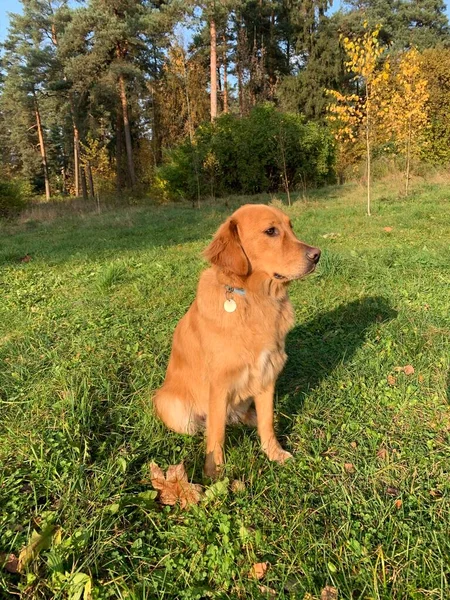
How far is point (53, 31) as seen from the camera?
2622 cm

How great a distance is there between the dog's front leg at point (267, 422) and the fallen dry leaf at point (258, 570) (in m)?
0.79

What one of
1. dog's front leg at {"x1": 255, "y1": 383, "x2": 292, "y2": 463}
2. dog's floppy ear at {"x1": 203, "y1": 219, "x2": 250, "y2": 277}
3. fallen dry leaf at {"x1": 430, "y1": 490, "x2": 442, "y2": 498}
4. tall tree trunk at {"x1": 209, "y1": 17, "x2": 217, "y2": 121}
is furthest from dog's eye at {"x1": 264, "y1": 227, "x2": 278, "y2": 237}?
tall tree trunk at {"x1": 209, "y1": 17, "x2": 217, "y2": 121}

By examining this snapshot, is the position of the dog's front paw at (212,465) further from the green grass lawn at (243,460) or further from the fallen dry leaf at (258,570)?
the fallen dry leaf at (258,570)

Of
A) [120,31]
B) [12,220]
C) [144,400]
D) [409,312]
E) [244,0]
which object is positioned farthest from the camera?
[244,0]

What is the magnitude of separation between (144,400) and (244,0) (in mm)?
27235

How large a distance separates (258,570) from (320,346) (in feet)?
7.47

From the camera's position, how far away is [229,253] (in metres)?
2.29

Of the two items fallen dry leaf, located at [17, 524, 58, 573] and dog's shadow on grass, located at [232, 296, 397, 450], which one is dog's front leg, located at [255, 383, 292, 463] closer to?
dog's shadow on grass, located at [232, 296, 397, 450]

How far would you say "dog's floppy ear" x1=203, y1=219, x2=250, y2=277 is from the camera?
7.47 feet

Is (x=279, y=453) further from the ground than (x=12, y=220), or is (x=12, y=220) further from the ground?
(x=12, y=220)

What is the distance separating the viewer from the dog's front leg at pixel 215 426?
222 cm

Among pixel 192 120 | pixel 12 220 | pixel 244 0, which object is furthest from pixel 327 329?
pixel 244 0

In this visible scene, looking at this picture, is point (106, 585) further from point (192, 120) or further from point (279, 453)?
point (192, 120)

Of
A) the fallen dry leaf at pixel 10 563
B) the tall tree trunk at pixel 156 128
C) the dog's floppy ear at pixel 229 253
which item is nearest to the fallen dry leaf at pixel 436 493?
the dog's floppy ear at pixel 229 253
